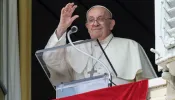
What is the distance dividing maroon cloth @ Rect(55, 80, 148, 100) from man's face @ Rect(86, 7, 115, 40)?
0.63 meters

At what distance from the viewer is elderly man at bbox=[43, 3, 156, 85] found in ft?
18.5

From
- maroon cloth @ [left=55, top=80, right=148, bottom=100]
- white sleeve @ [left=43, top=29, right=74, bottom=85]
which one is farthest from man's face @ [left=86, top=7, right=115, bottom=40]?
maroon cloth @ [left=55, top=80, right=148, bottom=100]

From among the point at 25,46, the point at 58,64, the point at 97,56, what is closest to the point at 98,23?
the point at 97,56

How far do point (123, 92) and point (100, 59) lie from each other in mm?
573

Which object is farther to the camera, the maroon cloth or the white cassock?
the white cassock

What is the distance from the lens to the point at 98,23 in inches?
225

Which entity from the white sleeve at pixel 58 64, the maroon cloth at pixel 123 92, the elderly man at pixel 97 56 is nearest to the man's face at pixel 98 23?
the elderly man at pixel 97 56

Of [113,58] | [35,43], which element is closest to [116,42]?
[113,58]

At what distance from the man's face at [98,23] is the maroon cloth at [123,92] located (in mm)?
626

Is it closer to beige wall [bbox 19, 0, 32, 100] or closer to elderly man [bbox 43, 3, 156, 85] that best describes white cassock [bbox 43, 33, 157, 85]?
elderly man [bbox 43, 3, 156, 85]

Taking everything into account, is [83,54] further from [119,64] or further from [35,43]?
[35,43]

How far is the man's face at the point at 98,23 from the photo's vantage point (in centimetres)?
572

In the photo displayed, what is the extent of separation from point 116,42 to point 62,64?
37 cm

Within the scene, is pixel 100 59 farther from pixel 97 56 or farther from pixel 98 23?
pixel 98 23
